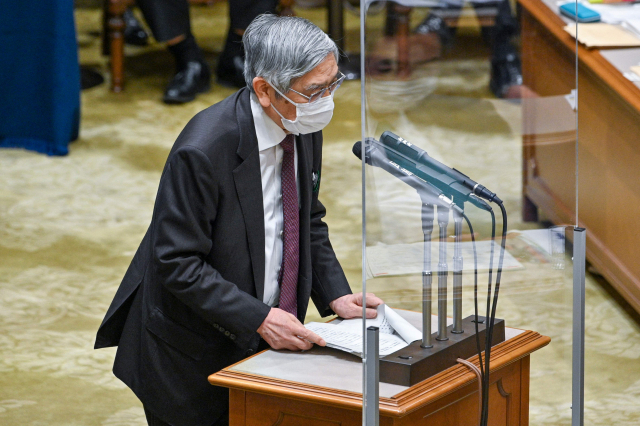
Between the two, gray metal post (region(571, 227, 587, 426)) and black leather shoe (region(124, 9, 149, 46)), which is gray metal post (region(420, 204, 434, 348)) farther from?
black leather shoe (region(124, 9, 149, 46))

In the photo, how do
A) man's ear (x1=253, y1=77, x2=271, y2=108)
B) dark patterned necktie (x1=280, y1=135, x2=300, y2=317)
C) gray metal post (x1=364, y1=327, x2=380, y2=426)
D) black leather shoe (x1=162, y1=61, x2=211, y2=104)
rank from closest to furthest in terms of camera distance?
gray metal post (x1=364, y1=327, x2=380, y2=426) → man's ear (x1=253, y1=77, x2=271, y2=108) → dark patterned necktie (x1=280, y1=135, x2=300, y2=317) → black leather shoe (x1=162, y1=61, x2=211, y2=104)

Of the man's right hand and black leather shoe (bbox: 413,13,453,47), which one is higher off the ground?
black leather shoe (bbox: 413,13,453,47)

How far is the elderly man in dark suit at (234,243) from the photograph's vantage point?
171cm

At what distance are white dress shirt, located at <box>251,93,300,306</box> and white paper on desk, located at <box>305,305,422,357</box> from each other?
6.0 inches

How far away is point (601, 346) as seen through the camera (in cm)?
312

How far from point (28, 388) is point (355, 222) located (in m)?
1.73

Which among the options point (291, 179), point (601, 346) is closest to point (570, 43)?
point (291, 179)

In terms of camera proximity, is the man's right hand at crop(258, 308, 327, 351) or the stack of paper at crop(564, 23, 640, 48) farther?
the stack of paper at crop(564, 23, 640, 48)

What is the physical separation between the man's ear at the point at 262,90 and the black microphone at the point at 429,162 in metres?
0.32

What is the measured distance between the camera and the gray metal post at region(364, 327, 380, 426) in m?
1.42

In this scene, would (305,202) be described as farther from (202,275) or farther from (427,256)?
(427,256)

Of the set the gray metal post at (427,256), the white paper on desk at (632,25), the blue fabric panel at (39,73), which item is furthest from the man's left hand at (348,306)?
the blue fabric panel at (39,73)

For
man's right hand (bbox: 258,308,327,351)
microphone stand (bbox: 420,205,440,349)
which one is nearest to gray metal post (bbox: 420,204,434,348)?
microphone stand (bbox: 420,205,440,349)

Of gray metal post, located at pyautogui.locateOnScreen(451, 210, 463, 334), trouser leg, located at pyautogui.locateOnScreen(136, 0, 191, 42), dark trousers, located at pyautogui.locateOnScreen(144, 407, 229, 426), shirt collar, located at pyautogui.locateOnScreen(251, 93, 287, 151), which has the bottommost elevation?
dark trousers, located at pyautogui.locateOnScreen(144, 407, 229, 426)
